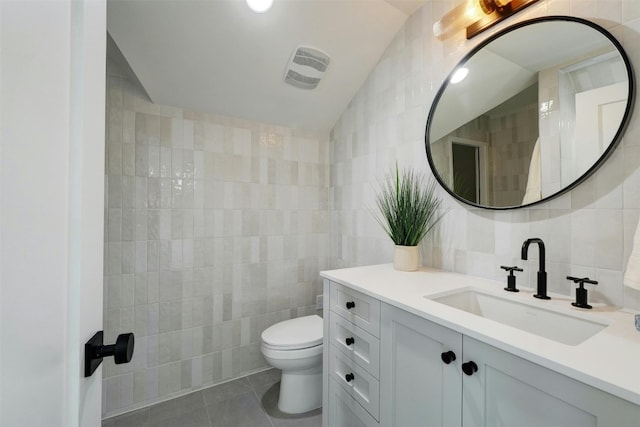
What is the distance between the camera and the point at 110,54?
5.44 ft

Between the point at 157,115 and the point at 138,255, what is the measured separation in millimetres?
956

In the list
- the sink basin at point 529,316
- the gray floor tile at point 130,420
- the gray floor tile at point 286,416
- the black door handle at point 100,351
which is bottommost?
the gray floor tile at point 130,420

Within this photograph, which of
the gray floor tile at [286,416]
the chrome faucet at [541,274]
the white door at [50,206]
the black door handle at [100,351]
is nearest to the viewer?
the white door at [50,206]

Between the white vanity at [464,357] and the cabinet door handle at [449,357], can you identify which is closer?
the white vanity at [464,357]

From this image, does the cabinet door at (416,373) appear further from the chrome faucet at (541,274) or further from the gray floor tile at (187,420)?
the gray floor tile at (187,420)

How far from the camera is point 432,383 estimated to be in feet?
2.76

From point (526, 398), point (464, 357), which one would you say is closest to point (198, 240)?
point (464, 357)

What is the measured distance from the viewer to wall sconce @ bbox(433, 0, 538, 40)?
116 centimetres

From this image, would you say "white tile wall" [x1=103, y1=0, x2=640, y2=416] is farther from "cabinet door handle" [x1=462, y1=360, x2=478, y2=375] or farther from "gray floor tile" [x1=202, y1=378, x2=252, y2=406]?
"cabinet door handle" [x1=462, y1=360, x2=478, y2=375]

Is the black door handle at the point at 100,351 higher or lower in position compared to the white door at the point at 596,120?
lower

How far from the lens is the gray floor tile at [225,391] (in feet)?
5.83

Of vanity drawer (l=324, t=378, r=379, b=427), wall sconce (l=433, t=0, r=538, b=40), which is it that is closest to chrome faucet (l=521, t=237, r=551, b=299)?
vanity drawer (l=324, t=378, r=379, b=427)

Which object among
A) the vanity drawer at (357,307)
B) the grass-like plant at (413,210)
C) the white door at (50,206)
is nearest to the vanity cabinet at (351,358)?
the vanity drawer at (357,307)

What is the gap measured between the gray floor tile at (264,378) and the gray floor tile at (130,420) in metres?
0.66
